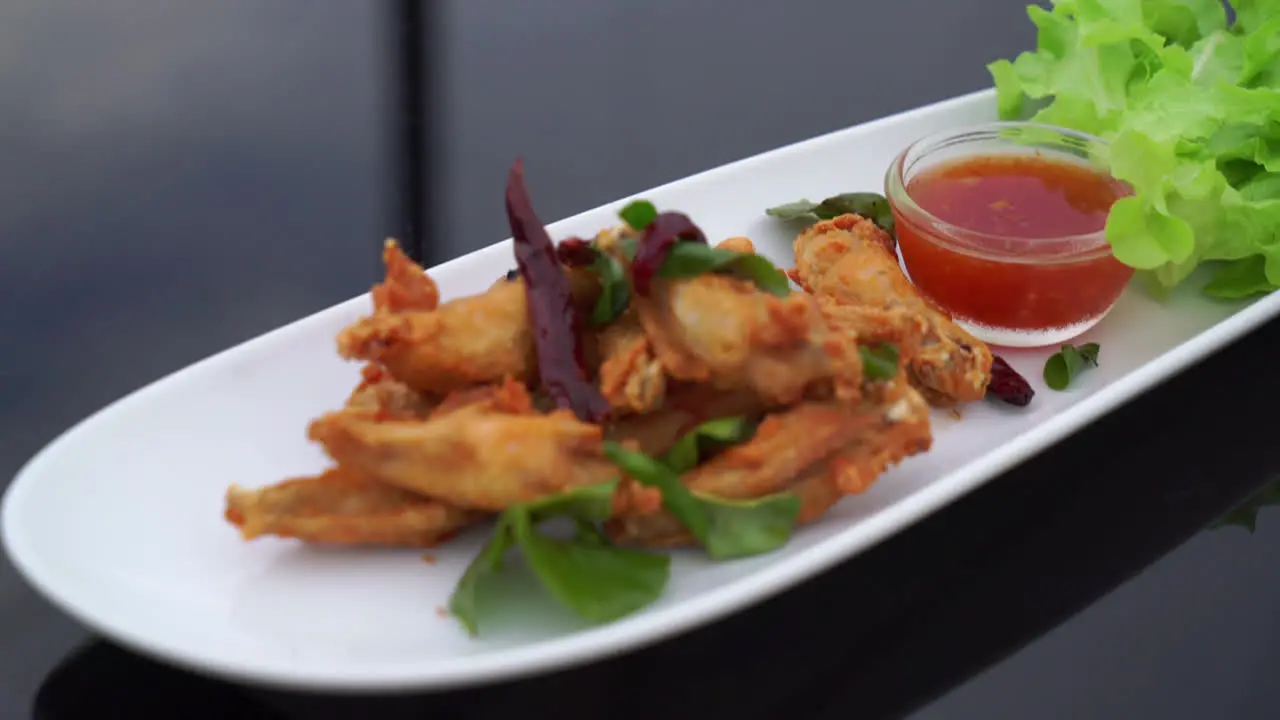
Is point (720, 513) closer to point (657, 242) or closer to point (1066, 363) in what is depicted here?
point (657, 242)

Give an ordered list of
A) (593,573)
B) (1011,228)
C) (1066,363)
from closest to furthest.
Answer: (593,573) → (1066,363) → (1011,228)

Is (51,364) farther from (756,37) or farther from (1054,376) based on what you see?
(756,37)

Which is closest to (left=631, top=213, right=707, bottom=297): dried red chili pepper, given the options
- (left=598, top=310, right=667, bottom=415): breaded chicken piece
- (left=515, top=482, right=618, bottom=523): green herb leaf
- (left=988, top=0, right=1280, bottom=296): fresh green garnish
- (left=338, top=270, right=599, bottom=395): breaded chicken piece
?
(left=598, top=310, right=667, bottom=415): breaded chicken piece

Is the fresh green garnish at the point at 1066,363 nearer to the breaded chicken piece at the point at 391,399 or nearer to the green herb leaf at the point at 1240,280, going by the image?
the green herb leaf at the point at 1240,280

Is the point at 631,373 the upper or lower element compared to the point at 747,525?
upper

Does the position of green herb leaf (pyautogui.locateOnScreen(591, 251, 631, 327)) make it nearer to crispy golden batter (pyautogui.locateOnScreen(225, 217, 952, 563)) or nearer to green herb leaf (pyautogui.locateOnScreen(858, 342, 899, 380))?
crispy golden batter (pyautogui.locateOnScreen(225, 217, 952, 563))

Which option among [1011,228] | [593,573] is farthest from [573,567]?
[1011,228]

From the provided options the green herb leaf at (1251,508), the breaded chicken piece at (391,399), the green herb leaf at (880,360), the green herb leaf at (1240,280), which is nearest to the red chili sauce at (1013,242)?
the green herb leaf at (1240,280)
